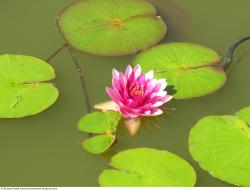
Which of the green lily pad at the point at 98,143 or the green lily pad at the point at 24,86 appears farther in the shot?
the green lily pad at the point at 24,86

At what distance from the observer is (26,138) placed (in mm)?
2668

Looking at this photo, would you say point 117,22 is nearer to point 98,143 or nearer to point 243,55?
point 243,55

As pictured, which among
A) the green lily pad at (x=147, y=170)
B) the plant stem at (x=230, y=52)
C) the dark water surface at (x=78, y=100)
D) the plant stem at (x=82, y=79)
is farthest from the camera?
the plant stem at (x=230, y=52)

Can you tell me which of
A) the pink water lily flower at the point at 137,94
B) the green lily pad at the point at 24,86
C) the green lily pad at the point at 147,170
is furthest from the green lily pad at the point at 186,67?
the green lily pad at the point at 24,86

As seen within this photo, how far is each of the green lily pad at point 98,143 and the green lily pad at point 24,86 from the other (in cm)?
32

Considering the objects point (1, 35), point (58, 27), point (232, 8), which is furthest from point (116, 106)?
point (232, 8)

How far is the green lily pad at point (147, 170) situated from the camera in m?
2.37

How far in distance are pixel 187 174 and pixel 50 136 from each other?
2.51ft

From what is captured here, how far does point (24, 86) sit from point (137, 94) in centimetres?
65

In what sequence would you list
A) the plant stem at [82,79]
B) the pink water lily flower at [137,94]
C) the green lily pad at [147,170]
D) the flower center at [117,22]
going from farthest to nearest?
the flower center at [117,22], the plant stem at [82,79], the pink water lily flower at [137,94], the green lily pad at [147,170]

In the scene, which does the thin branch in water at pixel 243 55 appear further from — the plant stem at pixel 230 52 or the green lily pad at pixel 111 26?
the green lily pad at pixel 111 26

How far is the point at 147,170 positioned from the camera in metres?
2.41

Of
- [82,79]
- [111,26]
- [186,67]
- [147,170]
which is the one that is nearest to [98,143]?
[147,170]

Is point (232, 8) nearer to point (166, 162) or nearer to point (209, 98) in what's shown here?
point (209, 98)
